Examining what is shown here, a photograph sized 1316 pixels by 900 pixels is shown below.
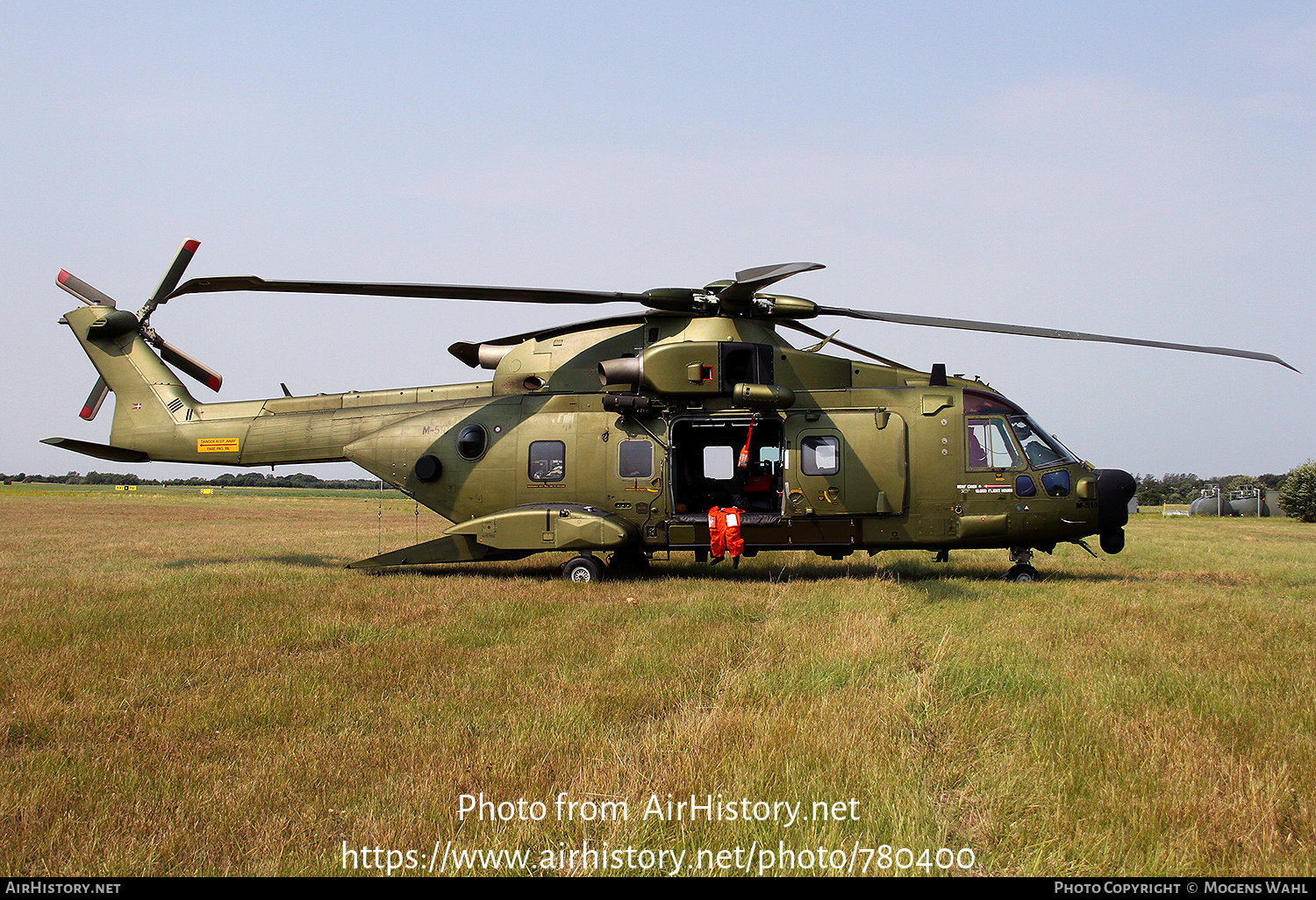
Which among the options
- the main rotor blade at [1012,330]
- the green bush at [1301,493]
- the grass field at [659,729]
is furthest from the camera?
the green bush at [1301,493]

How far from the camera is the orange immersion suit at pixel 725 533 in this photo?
1191 cm

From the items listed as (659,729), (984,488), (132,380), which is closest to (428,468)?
(132,380)

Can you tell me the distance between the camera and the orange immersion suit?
11.9 meters

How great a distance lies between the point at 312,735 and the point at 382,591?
6321 mm

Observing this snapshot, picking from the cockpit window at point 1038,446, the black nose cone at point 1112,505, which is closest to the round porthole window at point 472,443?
the cockpit window at point 1038,446

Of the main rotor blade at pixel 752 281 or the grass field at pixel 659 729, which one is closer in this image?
the grass field at pixel 659 729

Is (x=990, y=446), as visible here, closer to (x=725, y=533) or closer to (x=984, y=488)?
(x=984, y=488)

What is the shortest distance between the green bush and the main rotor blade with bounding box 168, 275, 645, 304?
48831mm

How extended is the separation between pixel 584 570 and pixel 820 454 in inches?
162

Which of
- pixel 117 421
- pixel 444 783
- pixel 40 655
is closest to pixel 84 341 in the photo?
pixel 117 421

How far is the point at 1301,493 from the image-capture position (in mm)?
45156

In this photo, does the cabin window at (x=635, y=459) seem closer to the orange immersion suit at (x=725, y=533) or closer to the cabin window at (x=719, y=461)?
the orange immersion suit at (x=725, y=533)

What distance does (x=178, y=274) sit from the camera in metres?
14.4

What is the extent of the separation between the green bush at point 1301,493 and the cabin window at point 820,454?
45.0m
